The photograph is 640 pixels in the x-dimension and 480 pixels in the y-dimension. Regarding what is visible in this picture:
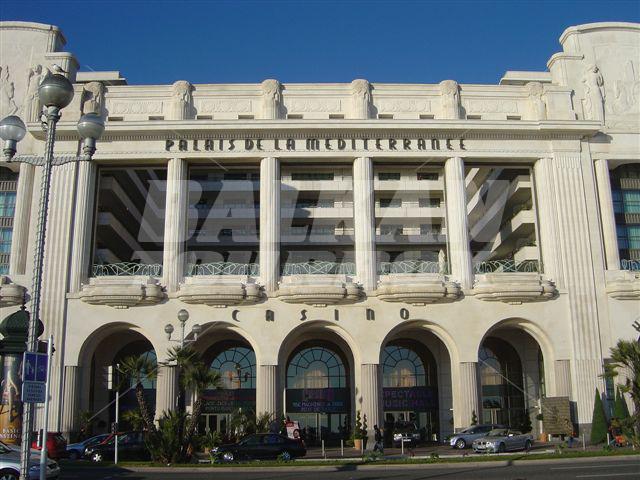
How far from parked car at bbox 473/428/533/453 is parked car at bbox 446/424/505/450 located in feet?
5.25

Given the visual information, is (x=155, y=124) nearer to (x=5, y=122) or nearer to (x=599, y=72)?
(x=5, y=122)

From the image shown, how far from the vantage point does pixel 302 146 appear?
40.6 m

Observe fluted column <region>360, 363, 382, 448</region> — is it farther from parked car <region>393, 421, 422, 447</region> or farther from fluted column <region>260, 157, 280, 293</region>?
fluted column <region>260, 157, 280, 293</region>

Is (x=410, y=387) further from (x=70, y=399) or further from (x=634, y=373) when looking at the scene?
(x=70, y=399)

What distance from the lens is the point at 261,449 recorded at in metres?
28.1

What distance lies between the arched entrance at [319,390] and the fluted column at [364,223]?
326 inches

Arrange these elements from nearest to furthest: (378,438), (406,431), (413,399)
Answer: (378,438) < (406,431) < (413,399)

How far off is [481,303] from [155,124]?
75.9ft

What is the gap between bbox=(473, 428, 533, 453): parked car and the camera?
3132cm

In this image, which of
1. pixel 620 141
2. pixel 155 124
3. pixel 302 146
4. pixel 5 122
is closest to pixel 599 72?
pixel 620 141

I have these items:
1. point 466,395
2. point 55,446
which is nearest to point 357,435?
point 466,395

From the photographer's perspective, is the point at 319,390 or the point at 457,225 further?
the point at 319,390

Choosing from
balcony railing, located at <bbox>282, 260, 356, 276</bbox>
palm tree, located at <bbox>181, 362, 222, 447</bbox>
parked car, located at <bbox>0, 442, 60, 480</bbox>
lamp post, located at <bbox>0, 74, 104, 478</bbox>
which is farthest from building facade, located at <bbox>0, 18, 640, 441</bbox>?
lamp post, located at <bbox>0, 74, 104, 478</bbox>

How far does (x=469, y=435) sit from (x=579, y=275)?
12411 mm
